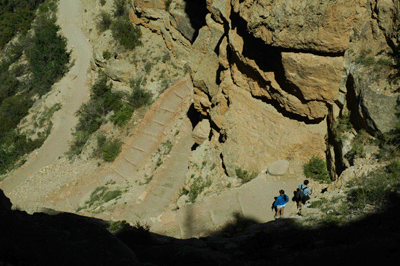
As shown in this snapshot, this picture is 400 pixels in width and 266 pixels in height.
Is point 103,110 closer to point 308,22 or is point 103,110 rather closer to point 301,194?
point 301,194

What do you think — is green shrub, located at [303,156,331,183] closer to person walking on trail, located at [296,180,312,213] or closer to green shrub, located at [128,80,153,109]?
person walking on trail, located at [296,180,312,213]

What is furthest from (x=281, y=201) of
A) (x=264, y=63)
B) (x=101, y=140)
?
(x=101, y=140)

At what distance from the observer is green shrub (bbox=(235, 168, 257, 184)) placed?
1285 cm

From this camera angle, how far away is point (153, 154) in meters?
20.9

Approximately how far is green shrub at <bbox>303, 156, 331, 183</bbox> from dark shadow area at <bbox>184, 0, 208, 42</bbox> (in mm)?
14858

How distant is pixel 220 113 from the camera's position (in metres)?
14.8

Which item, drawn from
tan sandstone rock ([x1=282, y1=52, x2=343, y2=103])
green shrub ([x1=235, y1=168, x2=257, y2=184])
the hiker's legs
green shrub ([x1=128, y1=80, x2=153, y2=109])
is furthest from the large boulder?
green shrub ([x1=128, y1=80, x2=153, y2=109])

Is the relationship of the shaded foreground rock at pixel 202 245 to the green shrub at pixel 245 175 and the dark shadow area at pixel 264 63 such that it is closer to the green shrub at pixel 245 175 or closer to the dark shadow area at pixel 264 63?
the green shrub at pixel 245 175

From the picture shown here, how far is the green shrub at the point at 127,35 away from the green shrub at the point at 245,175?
1665 cm

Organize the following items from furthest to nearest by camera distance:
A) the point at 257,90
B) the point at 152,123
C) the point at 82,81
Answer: the point at 82,81
the point at 152,123
the point at 257,90

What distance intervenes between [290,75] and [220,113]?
192 inches

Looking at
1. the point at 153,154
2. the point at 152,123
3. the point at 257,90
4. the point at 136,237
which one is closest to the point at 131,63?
the point at 152,123

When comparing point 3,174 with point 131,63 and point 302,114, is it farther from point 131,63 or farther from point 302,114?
point 302,114

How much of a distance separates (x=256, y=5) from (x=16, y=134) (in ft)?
78.2
